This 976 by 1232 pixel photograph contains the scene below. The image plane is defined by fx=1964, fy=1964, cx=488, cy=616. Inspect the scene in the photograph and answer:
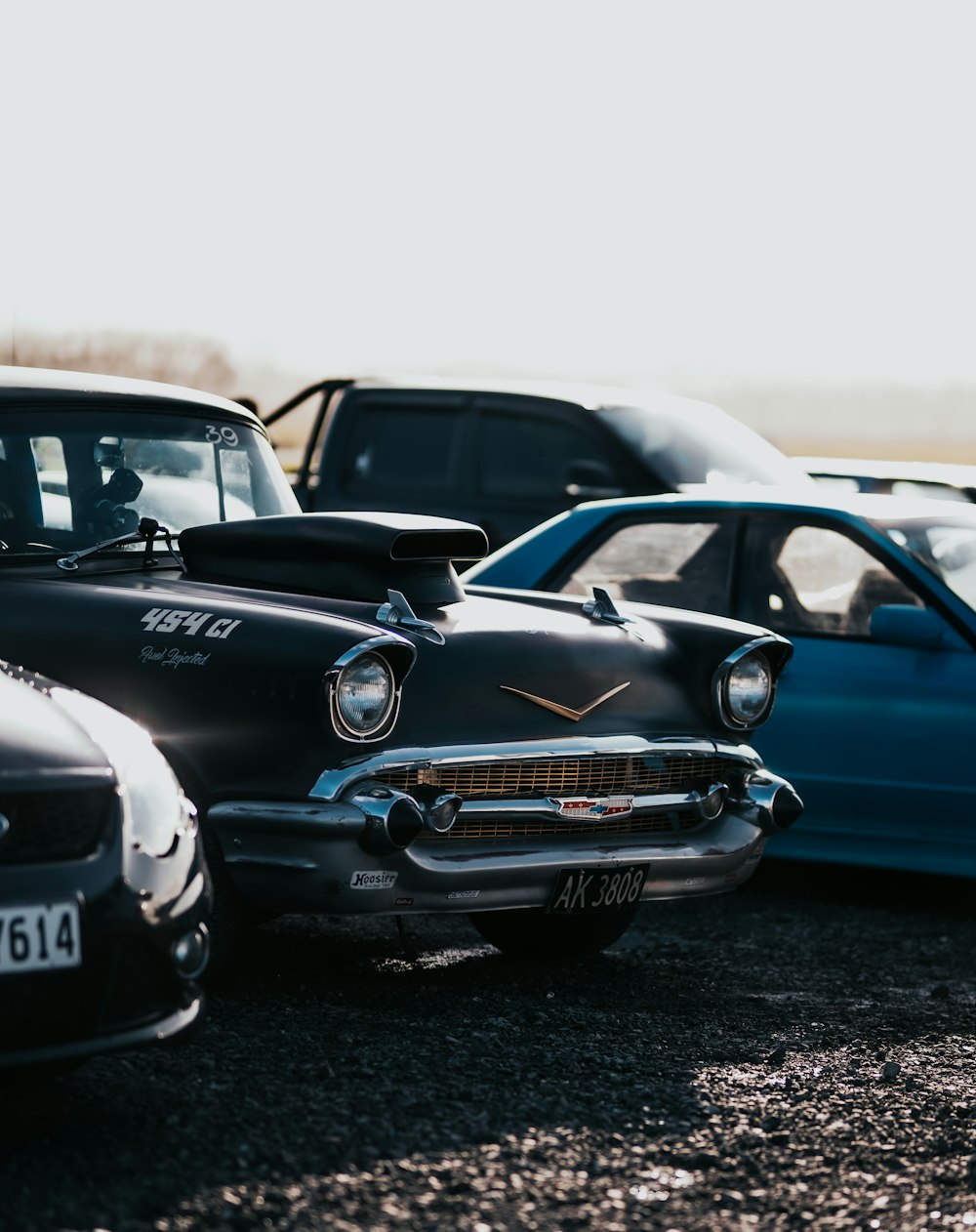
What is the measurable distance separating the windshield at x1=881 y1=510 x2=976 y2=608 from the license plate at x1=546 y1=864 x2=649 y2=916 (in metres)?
2.15

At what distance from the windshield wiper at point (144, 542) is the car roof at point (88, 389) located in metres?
0.45

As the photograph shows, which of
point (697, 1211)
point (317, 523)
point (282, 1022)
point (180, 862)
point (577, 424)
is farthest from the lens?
point (577, 424)

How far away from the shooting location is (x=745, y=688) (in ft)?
19.3

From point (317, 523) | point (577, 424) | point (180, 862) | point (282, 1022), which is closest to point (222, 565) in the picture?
point (317, 523)

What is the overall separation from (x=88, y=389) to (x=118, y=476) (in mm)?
304

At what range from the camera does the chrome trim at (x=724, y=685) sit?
19.1 feet

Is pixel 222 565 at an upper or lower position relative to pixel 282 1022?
upper

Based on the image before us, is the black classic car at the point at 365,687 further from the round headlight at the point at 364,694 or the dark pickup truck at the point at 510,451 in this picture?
the dark pickup truck at the point at 510,451

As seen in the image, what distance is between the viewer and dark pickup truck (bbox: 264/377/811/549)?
10672 millimetres

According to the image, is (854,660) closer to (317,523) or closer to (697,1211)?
(317,523)

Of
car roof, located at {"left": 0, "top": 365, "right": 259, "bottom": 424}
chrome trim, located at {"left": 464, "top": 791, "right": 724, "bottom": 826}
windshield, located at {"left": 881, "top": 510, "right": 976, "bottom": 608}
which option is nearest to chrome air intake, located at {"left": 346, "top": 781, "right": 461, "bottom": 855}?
chrome trim, located at {"left": 464, "top": 791, "right": 724, "bottom": 826}

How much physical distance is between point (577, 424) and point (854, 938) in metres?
4.67

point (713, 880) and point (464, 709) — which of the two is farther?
point (713, 880)

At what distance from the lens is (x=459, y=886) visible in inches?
200
